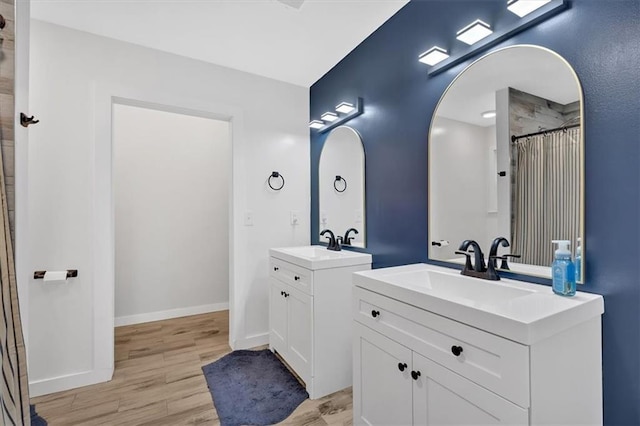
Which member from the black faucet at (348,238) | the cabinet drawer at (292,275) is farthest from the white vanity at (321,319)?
the black faucet at (348,238)

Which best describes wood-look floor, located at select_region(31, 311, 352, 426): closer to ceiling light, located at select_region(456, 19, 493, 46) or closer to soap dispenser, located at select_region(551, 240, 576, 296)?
soap dispenser, located at select_region(551, 240, 576, 296)

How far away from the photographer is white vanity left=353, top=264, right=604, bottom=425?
89cm

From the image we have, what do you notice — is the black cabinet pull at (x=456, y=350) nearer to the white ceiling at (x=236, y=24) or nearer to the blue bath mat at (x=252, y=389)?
the blue bath mat at (x=252, y=389)

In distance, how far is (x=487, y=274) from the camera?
56.6 inches

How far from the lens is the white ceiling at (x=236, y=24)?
6.40 ft

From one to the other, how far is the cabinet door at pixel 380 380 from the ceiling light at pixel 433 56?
59.2 inches

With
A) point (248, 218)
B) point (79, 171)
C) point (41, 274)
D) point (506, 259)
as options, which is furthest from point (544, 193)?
point (41, 274)

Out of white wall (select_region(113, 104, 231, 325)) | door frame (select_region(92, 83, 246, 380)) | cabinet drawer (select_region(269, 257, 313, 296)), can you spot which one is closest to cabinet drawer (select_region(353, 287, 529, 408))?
cabinet drawer (select_region(269, 257, 313, 296))

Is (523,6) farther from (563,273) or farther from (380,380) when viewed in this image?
(380,380)

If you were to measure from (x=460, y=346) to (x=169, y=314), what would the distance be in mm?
3365

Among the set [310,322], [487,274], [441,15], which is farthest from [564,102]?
[310,322]

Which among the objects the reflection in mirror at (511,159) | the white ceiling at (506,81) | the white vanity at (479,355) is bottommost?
the white vanity at (479,355)

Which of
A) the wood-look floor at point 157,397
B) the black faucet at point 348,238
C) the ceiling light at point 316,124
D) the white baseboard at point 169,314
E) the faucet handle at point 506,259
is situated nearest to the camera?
the faucet handle at point 506,259

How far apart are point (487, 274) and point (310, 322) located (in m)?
1.10
